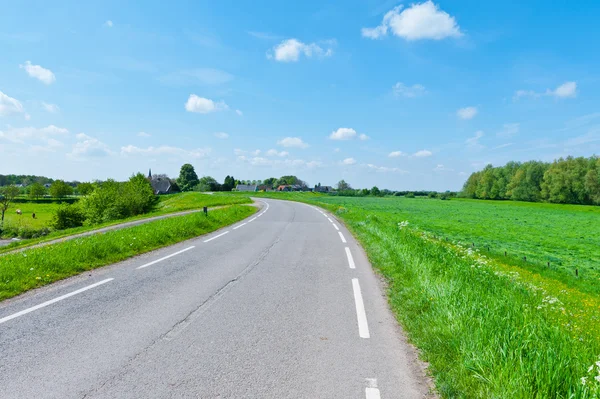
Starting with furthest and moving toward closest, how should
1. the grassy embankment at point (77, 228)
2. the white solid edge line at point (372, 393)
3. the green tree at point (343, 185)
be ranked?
the green tree at point (343, 185) < the grassy embankment at point (77, 228) < the white solid edge line at point (372, 393)

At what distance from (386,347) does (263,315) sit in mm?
1974

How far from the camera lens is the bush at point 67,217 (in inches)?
1523

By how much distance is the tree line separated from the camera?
3076 inches

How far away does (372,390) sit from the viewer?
Result: 334 centimetres

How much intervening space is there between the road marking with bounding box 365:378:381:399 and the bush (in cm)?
4444

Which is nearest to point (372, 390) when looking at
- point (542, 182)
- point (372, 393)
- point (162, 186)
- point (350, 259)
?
point (372, 393)

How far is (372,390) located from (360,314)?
2270 millimetres

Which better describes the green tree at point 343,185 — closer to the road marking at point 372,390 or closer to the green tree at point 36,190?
the green tree at point 36,190

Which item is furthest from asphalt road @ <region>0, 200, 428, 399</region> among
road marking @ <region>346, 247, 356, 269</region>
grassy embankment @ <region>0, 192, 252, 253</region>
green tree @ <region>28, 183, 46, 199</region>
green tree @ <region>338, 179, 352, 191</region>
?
green tree @ <region>338, 179, 352, 191</region>

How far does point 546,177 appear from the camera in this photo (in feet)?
290

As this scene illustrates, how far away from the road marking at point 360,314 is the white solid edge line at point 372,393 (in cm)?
135

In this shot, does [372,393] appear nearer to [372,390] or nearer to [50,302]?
[372,390]

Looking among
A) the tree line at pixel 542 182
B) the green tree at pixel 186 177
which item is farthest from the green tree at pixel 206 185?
the tree line at pixel 542 182

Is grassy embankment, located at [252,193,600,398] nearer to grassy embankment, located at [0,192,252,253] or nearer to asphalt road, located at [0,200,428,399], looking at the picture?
asphalt road, located at [0,200,428,399]
